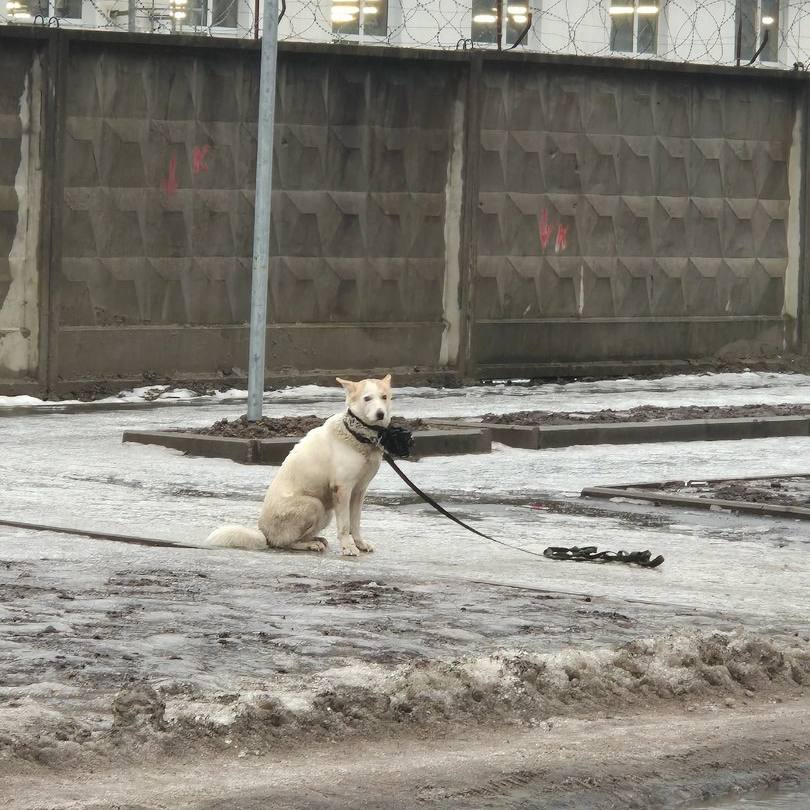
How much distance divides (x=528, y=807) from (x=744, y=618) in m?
2.96

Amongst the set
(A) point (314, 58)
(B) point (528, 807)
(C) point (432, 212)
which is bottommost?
(B) point (528, 807)

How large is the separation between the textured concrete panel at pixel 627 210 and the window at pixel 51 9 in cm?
839

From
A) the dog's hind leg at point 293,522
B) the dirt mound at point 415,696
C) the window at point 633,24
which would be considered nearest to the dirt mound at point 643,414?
the dog's hind leg at point 293,522

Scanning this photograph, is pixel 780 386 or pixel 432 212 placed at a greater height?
pixel 432 212

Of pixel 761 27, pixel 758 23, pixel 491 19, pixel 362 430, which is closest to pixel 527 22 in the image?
pixel 491 19

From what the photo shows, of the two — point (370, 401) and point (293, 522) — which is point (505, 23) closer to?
point (370, 401)

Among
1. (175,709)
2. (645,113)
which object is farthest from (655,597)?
(645,113)

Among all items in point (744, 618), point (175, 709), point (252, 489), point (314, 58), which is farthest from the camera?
point (314, 58)

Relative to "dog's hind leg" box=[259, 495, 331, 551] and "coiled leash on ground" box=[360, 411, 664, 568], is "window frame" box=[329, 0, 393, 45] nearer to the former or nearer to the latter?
"coiled leash on ground" box=[360, 411, 664, 568]

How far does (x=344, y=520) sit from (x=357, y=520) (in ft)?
0.63

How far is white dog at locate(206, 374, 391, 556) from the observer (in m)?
10.5

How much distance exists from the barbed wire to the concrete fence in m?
3.70

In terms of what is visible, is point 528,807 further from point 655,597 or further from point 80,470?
point 80,470

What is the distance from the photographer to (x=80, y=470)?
1427 centimetres
